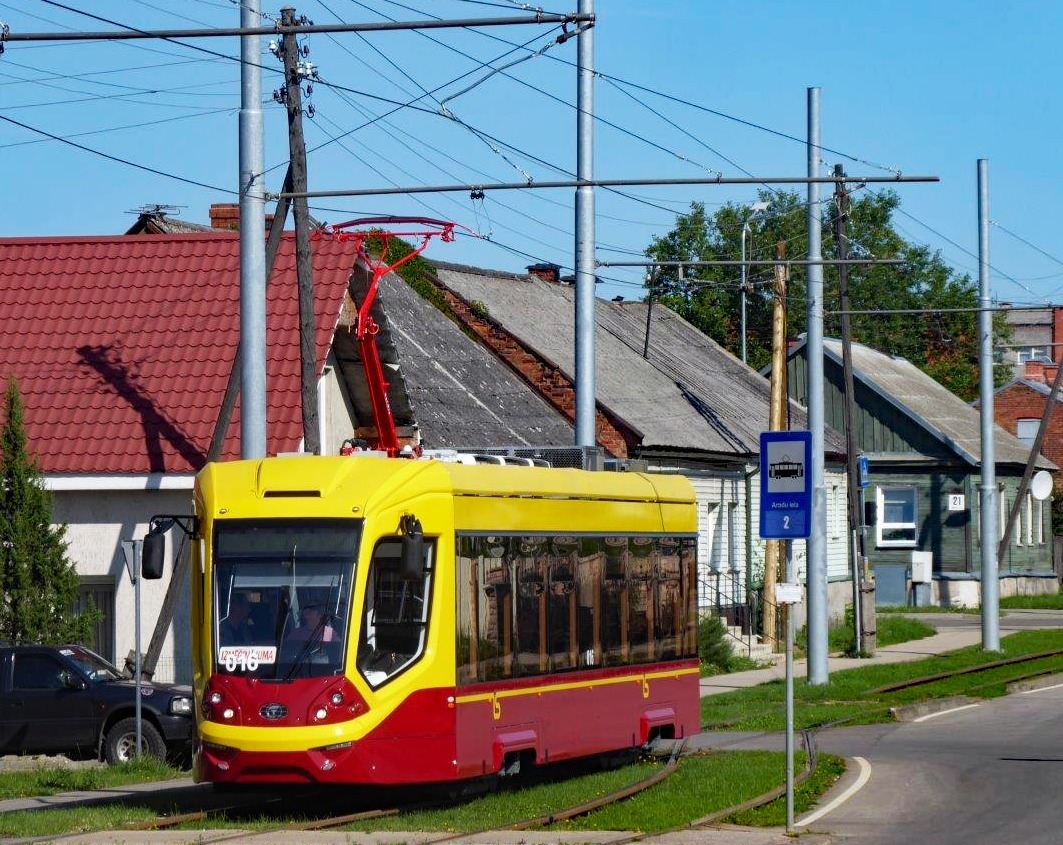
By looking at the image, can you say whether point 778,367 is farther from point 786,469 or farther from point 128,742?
point 786,469

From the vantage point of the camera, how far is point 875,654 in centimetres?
3697

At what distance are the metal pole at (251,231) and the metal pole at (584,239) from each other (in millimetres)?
5602

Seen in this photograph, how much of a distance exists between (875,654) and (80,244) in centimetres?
1731

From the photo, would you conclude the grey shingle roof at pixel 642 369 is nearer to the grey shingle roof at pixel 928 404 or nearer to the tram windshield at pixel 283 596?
the grey shingle roof at pixel 928 404

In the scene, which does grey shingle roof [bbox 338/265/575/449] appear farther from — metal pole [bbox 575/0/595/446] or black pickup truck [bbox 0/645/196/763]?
black pickup truck [bbox 0/645/196/763]

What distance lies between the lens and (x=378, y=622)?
1448cm

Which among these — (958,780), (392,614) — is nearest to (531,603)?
(392,614)

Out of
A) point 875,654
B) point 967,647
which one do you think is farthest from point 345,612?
point 967,647

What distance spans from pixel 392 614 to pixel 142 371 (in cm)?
1344

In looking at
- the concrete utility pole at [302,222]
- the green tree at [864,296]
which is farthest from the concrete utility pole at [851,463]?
the green tree at [864,296]

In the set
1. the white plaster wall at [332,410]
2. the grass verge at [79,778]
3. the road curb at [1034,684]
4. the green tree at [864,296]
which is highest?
the green tree at [864,296]

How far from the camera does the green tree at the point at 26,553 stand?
23.1 meters

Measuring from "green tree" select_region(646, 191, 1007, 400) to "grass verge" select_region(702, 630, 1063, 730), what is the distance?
54.5 m

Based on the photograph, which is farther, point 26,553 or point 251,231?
point 26,553
